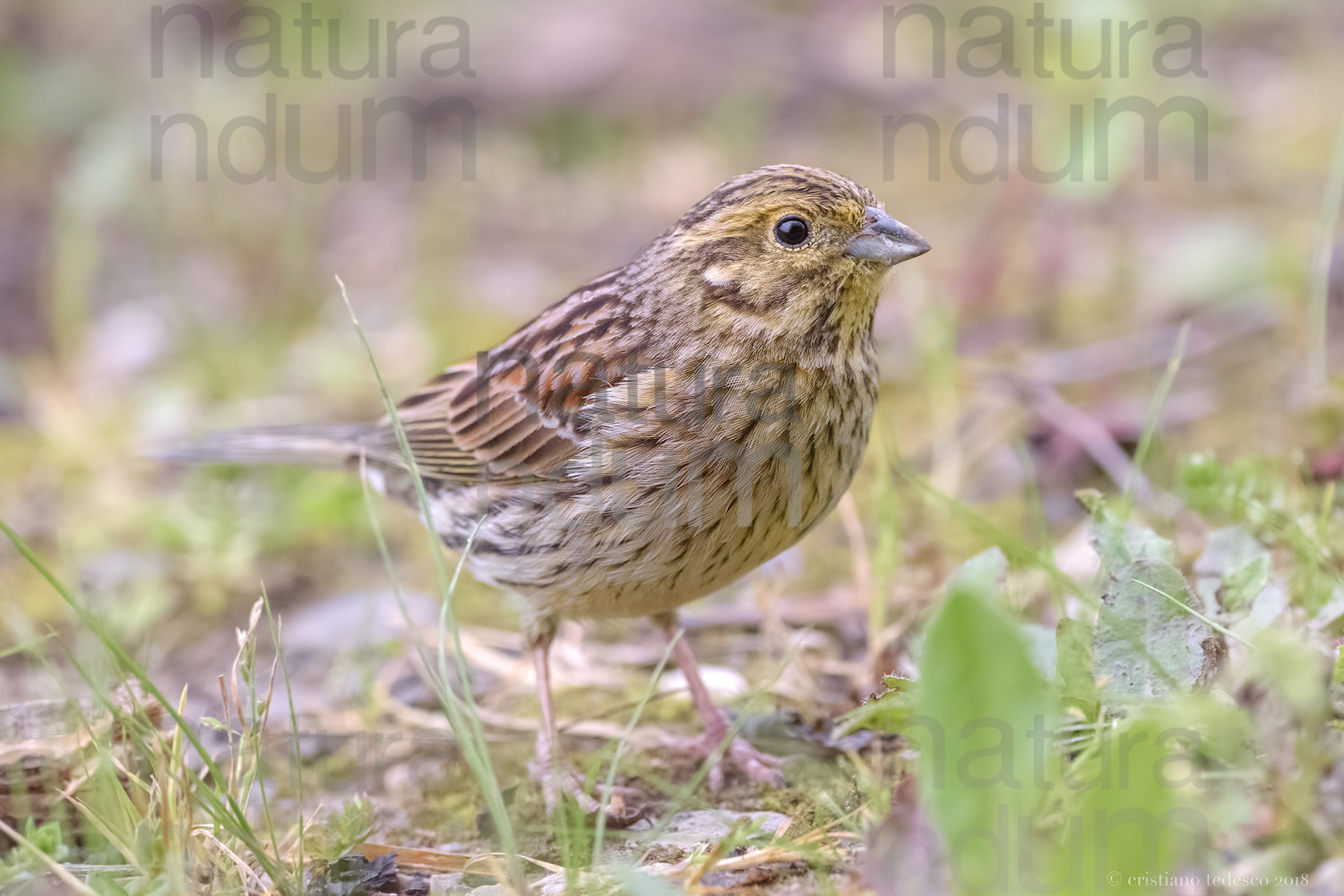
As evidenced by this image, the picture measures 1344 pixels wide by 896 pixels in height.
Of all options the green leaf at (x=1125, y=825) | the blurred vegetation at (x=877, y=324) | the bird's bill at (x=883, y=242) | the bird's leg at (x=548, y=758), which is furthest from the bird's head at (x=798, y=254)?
the green leaf at (x=1125, y=825)

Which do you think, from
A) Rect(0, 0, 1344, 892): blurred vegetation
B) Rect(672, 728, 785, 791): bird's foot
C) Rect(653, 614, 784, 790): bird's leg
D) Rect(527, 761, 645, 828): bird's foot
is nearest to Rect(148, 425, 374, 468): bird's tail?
Rect(0, 0, 1344, 892): blurred vegetation

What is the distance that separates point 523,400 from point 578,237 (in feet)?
10.3

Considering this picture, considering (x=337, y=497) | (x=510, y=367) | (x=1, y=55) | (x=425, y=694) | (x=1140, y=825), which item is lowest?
(x=425, y=694)

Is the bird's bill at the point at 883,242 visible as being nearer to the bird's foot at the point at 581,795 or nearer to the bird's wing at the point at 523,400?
the bird's wing at the point at 523,400

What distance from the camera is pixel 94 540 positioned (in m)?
4.53

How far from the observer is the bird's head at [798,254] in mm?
3094

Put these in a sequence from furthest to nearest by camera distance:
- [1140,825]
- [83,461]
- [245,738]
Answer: [83,461]
[245,738]
[1140,825]

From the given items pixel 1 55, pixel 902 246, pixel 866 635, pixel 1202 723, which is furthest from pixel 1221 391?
pixel 1 55

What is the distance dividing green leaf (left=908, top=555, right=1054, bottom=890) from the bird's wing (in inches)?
60.1

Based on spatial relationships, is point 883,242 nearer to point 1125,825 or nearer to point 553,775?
point 553,775

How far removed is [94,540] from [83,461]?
0.58 meters

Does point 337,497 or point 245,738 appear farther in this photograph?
point 337,497

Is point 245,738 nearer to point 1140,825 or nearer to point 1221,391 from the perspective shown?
point 1140,825

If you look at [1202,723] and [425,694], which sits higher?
[1202,723]
